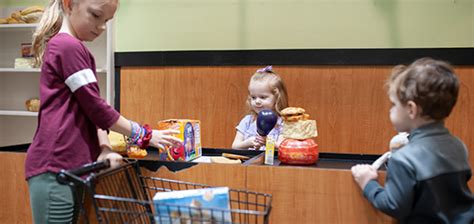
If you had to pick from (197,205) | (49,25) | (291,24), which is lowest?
(197,205)

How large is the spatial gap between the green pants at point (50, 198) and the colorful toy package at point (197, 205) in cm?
36

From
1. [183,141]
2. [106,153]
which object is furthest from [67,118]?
[183,141]

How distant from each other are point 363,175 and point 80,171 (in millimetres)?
788

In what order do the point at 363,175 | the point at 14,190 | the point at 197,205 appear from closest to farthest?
the point at 197,205
the point at 363,175
the point at 14,190

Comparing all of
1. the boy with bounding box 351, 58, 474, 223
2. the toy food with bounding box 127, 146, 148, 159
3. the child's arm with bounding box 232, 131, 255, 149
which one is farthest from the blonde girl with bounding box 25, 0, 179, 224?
the child's arm with bounding box 232, 131, 255, 149

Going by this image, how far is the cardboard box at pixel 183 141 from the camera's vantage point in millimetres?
1610

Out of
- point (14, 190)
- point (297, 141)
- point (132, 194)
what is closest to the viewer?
point (132, 194)

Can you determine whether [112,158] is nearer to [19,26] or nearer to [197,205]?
[197,205]

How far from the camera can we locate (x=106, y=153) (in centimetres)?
147

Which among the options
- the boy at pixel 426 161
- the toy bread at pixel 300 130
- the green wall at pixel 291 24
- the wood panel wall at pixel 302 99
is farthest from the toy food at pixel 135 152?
the green wall at pixel 291 24

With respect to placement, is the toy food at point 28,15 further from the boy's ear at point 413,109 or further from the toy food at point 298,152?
the boy's ear at point 413,109

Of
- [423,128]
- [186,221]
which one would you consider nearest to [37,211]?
[186,221]

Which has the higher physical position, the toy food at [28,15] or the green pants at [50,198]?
the toy food at [28,15]

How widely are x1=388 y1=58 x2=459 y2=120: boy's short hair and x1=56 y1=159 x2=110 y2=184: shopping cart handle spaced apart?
86cm
